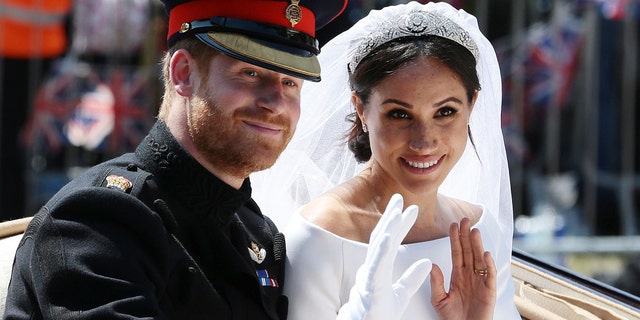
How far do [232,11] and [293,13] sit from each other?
136mm

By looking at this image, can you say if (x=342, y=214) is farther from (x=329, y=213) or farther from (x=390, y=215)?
(x=390, y=215)

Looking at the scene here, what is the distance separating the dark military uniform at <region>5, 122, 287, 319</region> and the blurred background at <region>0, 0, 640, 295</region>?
3.00 m

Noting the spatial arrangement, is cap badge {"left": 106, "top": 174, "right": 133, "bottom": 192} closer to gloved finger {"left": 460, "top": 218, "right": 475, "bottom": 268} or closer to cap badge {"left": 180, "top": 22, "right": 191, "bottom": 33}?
cap badge {"left": 180, "top": 22, "right": 191, "bottom": 33}

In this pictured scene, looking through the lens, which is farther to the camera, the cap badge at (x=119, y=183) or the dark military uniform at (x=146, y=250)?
the cap badge at (x=119, y=183)

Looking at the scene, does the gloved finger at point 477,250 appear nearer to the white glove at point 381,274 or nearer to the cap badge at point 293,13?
the white glove at point 381,274

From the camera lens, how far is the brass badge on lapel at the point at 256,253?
2400 mm

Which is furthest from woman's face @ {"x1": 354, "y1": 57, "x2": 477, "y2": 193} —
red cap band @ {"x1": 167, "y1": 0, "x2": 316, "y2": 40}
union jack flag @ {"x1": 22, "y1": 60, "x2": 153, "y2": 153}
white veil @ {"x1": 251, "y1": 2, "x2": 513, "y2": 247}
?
union jack flag @ {"x1": 22, "y1": 60, "x2": 153, "y2": 153}

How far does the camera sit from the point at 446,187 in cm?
300

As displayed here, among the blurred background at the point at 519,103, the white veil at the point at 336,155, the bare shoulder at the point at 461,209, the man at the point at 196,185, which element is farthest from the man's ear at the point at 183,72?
the blurred background at the point at 519,103

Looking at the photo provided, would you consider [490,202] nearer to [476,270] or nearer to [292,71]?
[476,270]

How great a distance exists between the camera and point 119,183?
2.17 m

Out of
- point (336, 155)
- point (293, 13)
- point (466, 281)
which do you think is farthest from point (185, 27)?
point (466, 281)

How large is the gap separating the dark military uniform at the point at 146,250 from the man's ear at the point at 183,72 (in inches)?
3.5

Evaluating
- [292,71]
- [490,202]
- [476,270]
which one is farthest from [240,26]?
[490,202]
